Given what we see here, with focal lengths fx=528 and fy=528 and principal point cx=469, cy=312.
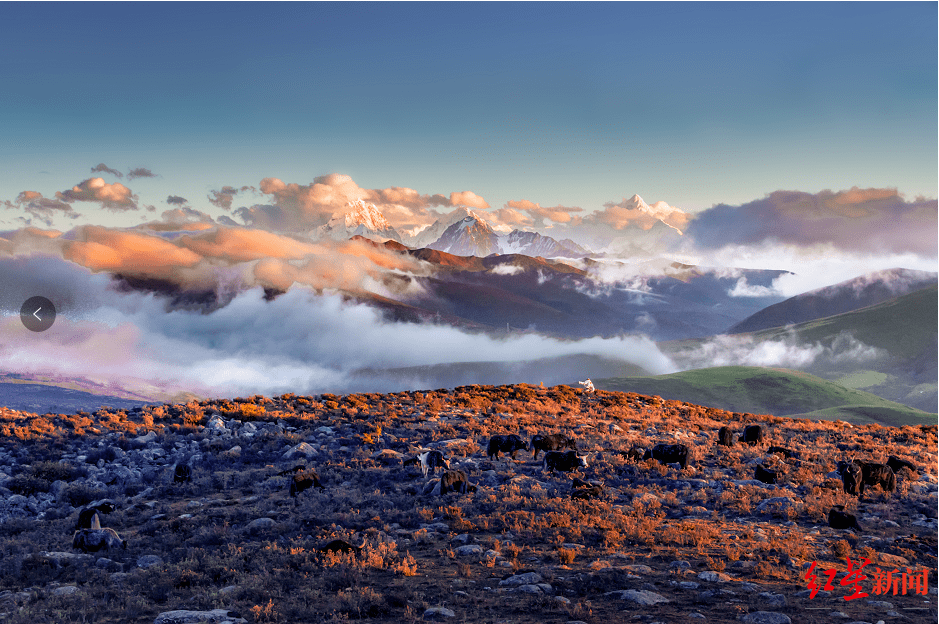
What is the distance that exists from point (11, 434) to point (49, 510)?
12.9 metres

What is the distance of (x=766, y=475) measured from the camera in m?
20.9

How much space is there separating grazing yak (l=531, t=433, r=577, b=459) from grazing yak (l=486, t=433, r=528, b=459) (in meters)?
0.71

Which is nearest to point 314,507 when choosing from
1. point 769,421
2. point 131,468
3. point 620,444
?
point 131,468

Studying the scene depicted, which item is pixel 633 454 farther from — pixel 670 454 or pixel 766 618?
pixel 766 618

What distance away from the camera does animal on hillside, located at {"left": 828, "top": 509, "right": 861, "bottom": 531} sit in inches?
616

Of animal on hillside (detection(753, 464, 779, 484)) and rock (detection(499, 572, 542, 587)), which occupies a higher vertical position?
animal on hillside (detection(753, 464, 779, 484))

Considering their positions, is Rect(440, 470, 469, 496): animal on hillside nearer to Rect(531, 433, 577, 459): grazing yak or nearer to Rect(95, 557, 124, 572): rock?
Rect(531, 433, 577, 459): grazing yak

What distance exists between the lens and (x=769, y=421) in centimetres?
4316

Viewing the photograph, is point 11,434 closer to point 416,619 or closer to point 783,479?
point 416,619

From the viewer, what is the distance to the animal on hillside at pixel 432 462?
812 inches

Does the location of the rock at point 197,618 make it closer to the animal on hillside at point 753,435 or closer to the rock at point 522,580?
the rock at point 522,580

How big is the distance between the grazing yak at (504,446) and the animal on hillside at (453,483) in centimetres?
570

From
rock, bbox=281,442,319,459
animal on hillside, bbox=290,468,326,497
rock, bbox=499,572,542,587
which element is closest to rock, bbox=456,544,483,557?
rock, bbox=499,572,542,587

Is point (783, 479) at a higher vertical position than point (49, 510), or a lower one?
higher
